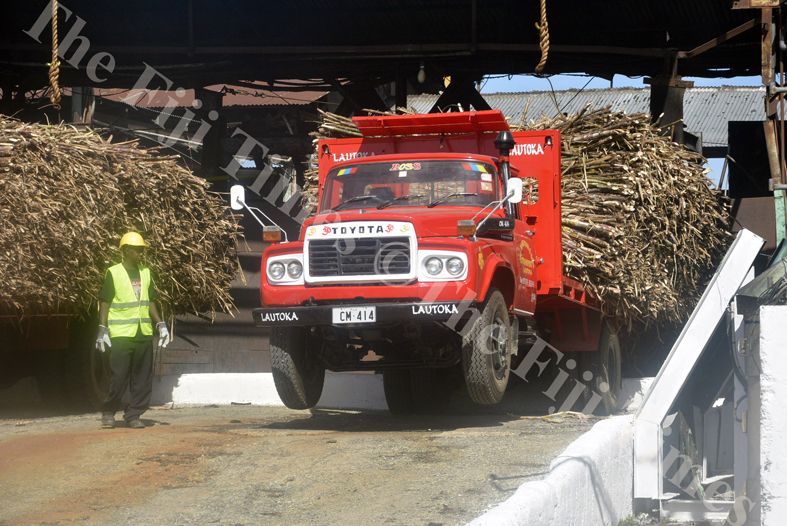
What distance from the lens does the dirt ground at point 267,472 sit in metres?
5.21

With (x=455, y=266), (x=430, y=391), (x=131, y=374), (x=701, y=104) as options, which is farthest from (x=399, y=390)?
(x=701, y=104)

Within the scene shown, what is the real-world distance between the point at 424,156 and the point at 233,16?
24.5 ft

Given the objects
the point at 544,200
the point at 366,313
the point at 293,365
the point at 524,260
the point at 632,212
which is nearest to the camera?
the point at 366,313

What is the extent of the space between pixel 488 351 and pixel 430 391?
315 cm

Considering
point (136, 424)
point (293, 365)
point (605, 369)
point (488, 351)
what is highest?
point (488, 351)

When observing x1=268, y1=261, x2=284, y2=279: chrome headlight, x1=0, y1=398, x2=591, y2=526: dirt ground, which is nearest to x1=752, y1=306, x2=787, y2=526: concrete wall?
x1=0, y1=398, x2=591, y2=526: dirt ground

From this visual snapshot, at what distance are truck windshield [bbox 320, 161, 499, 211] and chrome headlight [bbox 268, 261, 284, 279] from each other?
1030 mm

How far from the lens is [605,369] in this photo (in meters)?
10.7

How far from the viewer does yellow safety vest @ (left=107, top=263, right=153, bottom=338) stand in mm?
8938

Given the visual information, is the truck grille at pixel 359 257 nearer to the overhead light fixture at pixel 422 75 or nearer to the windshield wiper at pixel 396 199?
the windshield wiper at pixel 396 199

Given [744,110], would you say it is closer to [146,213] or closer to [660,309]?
[660,309]

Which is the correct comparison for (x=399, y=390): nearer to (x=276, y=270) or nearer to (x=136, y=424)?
(x=136, y=424)

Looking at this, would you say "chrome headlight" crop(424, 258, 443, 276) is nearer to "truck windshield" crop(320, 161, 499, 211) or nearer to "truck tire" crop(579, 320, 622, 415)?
"truck windshield" crop(320, 161, 499, 211)

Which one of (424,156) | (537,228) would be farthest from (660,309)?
(424,156)
